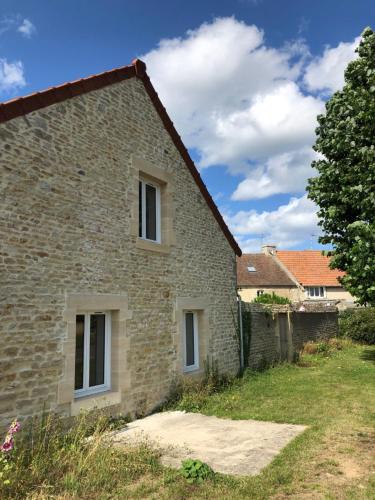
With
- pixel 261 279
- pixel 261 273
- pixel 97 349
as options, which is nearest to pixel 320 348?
pixel 97 349

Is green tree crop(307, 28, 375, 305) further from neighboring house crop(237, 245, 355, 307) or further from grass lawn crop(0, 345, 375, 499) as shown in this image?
neighboring house crop(237, 245, 355, 307)

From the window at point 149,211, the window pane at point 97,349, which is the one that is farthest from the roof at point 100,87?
the window pane at point 97,349

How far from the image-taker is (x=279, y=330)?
14414 mm

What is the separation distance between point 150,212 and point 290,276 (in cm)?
2790

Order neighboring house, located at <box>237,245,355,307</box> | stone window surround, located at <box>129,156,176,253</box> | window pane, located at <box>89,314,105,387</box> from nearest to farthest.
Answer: window pane, located at <box>89,314,105,387</box>, stone window surround, located at <box>129,156,176,253</box>, neighboring house, located at <box>237,245,355,307</box>

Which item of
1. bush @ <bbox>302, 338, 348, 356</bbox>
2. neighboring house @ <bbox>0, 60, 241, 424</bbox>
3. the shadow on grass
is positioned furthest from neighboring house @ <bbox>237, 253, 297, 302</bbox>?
neighboring house @ <bbox>0, 60, 241, 424</bbox>

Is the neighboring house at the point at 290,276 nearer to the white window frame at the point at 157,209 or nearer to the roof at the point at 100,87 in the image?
the roof at the point at 100,87

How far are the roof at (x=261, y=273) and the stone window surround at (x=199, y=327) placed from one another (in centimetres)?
2313

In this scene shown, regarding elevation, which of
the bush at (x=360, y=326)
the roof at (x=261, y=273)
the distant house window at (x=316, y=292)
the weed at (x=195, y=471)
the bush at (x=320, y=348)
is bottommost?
the weed at (x=195, y=471)

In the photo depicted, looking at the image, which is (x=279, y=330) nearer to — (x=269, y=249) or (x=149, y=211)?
(x=149, y=211)

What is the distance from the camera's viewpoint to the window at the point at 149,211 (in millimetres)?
8375

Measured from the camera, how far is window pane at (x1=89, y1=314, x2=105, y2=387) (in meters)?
6.79

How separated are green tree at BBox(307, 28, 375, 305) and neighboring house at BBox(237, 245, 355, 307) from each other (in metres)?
20.5

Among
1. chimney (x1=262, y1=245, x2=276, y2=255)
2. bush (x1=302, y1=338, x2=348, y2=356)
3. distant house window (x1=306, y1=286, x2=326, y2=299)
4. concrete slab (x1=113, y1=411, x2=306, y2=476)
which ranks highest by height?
chimney (x1=262, y1=245, x2=276, y2=255)
